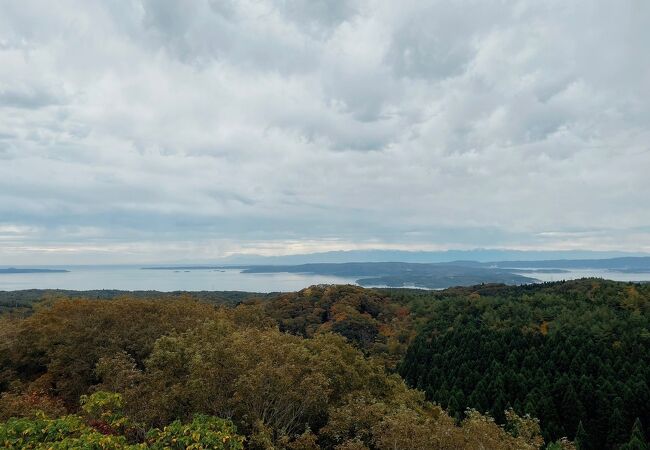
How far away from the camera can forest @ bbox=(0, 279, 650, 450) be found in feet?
46.4

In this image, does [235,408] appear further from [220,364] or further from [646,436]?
[646,436]

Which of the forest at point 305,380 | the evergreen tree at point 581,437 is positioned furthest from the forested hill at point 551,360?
the forest at point 305,380

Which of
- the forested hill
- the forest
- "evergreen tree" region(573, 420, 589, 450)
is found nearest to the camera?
the forest

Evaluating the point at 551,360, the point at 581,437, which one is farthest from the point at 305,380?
the point at 551,360

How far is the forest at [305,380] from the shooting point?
14.1 meters

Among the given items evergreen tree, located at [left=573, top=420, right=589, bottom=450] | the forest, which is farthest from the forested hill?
the forest

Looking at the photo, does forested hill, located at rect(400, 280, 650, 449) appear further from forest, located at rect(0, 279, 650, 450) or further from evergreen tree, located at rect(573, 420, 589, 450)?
forest, located at rect(0, 279, 650, 450)

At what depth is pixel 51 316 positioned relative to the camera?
105ft

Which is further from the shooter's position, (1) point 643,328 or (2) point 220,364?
(1) point 643,328

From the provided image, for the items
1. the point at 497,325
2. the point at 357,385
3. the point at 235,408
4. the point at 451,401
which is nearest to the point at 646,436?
the point at 451,401

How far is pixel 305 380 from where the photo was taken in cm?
1664

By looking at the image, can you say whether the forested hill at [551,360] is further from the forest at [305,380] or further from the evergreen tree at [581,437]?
the forest at [305,380]

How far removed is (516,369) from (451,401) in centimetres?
1483

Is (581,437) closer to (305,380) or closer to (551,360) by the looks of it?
(551,360)
